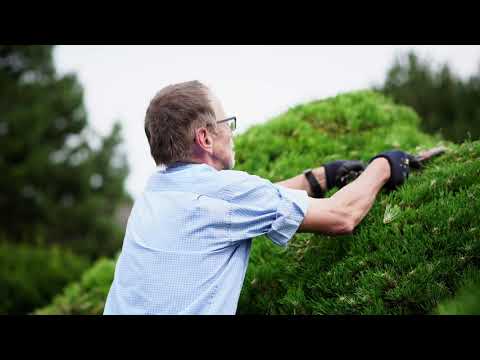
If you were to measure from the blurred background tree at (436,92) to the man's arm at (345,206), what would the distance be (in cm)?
822

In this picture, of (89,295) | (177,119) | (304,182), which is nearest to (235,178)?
(177,119)

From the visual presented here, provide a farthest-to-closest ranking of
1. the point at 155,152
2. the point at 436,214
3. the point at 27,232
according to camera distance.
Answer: the point at 27,232
the point at 436,214
the point at 155,152

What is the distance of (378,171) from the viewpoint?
134 inches

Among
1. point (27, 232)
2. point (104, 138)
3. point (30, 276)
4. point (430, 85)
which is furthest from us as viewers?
point (104, 138)

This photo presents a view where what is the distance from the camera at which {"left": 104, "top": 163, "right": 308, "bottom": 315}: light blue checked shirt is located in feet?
8.29

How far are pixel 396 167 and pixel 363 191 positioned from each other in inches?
20.1

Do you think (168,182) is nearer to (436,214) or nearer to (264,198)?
(264,198)

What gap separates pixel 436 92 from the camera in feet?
40.2

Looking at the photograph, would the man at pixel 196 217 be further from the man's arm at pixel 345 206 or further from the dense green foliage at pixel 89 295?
the dense green foliage at pixel 89 295

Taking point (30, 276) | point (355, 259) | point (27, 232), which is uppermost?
point (355, 259)

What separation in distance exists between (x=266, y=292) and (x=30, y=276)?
40.1 feet

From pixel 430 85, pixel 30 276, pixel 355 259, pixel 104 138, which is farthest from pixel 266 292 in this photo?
pixel 104 138

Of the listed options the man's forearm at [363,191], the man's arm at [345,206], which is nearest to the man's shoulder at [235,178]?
the man's arm at [345,206]

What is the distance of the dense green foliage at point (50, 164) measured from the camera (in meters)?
21.3
